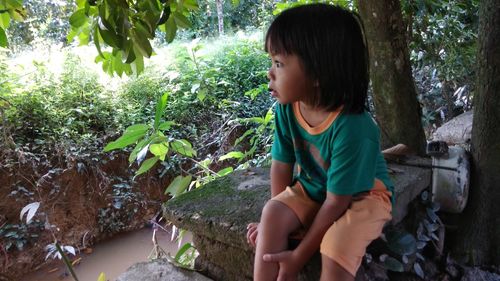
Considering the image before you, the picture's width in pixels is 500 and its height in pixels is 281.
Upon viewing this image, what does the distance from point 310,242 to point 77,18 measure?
0.97 meters

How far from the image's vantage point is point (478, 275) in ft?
4.34

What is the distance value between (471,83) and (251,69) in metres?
3.70

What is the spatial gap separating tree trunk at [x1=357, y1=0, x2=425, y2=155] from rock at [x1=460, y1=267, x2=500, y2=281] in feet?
1.58

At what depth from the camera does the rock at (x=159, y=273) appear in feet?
3.96

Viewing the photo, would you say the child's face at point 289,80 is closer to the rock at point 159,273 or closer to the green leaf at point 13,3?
the rock at point 159,273

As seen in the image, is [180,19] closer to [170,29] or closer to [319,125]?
[170,29]

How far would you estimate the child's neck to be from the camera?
963 mm

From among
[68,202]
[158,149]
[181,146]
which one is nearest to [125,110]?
[68,202]

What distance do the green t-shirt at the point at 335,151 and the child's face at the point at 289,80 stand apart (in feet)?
0.32

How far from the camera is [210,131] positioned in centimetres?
561

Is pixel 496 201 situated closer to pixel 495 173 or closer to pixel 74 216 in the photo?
pixel 495 173

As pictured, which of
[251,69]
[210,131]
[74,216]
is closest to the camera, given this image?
[74,216]

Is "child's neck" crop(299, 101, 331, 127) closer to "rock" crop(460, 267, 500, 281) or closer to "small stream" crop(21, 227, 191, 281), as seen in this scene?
"rock" crop(460, 267, 500, 281)

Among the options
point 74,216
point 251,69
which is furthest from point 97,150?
point 251,69
